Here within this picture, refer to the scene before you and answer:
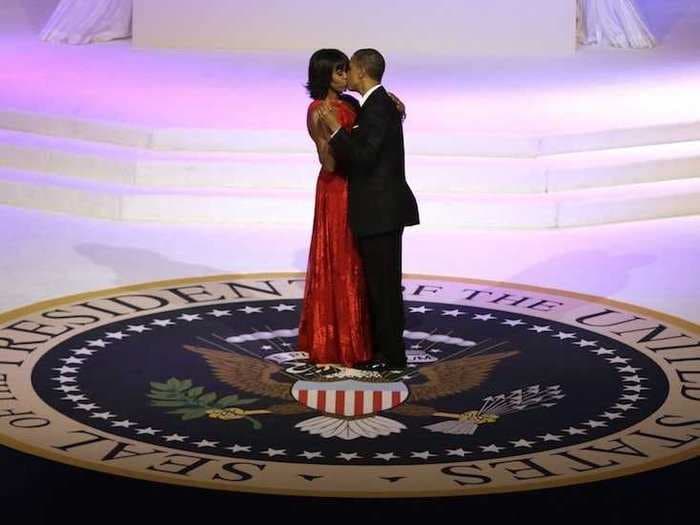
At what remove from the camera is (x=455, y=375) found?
6902mm

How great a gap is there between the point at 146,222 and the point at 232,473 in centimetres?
453

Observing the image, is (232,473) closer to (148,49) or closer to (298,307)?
(298,307)

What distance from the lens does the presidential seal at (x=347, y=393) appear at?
5797mm

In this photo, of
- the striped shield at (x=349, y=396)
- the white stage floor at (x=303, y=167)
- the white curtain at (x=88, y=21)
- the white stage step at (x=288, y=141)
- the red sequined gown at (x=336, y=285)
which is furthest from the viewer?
the white curtain at (x=88, y=21)

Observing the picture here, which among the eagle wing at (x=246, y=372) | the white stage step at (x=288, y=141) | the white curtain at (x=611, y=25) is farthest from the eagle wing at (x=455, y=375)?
the white curtain at (x=611, y=25)

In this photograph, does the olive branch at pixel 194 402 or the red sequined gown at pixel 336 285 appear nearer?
the olive branch at pixel 194 402

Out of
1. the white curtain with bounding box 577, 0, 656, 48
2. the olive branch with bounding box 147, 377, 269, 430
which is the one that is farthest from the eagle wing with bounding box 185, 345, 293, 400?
the white curtain with bounding box 577, 0, 656, 48

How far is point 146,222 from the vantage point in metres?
10.0

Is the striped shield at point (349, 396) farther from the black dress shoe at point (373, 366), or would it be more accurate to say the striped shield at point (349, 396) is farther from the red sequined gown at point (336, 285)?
the red sequined gown at point (336, 285)

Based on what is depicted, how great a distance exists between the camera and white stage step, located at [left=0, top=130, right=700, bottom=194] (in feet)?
34.0

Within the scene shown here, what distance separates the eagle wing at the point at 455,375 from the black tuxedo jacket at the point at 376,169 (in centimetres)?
64

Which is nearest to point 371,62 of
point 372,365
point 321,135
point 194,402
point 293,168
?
point 321,135

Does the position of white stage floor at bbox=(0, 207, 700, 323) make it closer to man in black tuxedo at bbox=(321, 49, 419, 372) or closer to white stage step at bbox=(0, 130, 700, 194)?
white stage step at bbox=(0, 130, 700, 194)

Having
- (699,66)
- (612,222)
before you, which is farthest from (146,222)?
(699,66)
